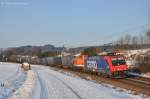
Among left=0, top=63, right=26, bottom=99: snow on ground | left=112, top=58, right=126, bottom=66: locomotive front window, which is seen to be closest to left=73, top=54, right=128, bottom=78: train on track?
left=112, top=58, right=126, bottom=66: locomotive front window

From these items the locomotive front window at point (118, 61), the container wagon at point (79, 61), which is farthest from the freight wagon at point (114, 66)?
the container wagon at point (79, 61)

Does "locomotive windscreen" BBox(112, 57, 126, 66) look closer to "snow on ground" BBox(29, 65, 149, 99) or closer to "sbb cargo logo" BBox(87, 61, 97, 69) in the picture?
"sbb cargo logo" BBox(87, 61, 97, 69)

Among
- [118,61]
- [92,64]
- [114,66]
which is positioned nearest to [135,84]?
[114,66]

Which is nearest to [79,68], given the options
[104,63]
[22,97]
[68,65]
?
[68,65]

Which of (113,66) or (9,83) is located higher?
(113,66)

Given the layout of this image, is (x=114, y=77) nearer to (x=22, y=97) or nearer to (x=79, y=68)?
(x=22, y=97)

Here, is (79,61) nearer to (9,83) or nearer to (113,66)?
(113,66)

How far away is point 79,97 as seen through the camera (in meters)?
18.8

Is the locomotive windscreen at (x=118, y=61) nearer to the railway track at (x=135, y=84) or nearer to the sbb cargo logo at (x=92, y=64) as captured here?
the railway track at (x=135, y=84)

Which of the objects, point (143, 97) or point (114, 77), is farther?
point (114, 77)

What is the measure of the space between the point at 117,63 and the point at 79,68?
27524 mm

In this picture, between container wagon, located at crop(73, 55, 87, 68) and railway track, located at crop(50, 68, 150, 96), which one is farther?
container wagon, located at crop(73, 55, 87, 68)

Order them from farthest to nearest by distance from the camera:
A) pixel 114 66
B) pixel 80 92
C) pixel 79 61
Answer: pixel 79 61, pixel 114 66, pixel 80 92

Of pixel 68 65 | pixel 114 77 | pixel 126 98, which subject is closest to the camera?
pixel 126 98
